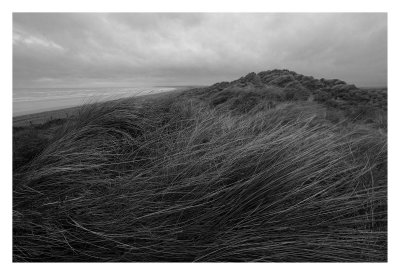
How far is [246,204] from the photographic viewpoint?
1.28 metres

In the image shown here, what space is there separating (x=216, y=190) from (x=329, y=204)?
77cm

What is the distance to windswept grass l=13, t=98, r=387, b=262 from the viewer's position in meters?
1.17

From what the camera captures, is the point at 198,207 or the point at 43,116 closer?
the point at 198,207

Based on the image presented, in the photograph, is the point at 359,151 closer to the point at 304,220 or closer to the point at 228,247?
the point at 304,220

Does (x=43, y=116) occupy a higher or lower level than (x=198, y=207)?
higher

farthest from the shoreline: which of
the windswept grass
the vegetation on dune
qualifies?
the windswept grass

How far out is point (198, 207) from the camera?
1.27 meters

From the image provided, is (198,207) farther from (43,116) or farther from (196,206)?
(43,116)

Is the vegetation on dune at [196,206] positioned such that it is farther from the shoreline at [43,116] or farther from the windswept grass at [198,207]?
the shoreline at [43,116]

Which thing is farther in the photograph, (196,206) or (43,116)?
(43,116)

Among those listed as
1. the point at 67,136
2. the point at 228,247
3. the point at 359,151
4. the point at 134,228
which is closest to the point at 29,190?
the point at 67,136

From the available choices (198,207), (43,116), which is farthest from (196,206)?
(43,116)

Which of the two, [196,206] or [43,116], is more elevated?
[43,116]

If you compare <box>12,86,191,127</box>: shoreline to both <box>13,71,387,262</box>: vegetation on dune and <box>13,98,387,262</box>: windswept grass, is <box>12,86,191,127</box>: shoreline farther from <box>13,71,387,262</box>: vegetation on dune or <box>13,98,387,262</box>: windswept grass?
<box>13,98,387,262</box>: windswept grass
